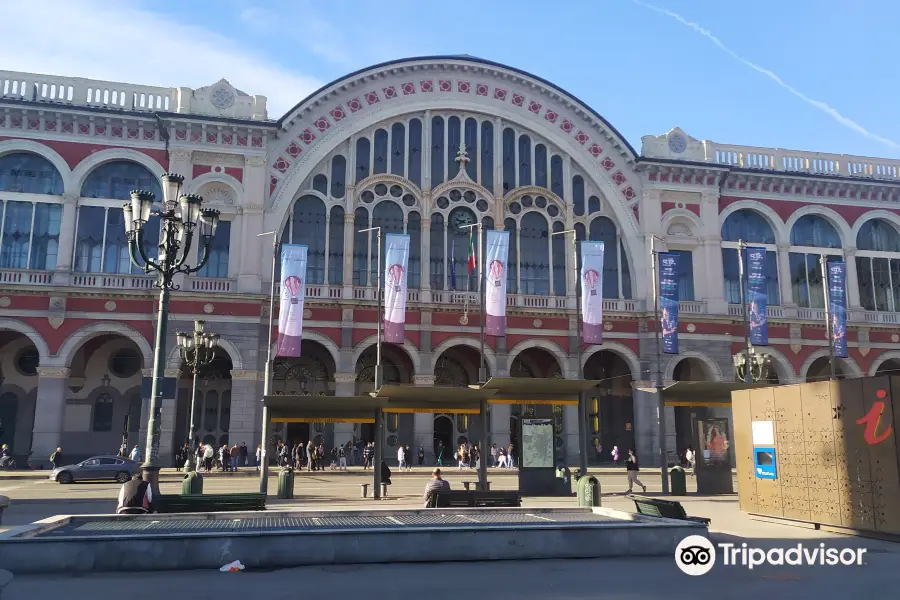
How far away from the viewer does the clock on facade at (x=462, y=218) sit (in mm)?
45594

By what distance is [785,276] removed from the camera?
48.6 metres

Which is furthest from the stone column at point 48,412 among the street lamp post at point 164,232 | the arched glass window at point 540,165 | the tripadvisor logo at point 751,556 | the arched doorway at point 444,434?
the tripadvisor logo at point 751,556

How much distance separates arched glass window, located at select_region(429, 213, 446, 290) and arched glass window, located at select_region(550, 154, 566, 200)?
7.51m

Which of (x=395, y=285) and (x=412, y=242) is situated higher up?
(x=412, y=242)

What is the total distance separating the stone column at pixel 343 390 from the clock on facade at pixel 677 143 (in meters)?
25.1

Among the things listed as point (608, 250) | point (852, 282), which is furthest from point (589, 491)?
point (852, 282)

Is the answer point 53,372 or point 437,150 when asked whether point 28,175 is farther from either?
point 437,150

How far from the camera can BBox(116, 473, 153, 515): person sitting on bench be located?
15.2 m

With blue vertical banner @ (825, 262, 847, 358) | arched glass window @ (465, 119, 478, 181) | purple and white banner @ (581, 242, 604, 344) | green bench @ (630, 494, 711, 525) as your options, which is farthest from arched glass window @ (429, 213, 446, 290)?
green bench @ (630, 494, 711, 525)

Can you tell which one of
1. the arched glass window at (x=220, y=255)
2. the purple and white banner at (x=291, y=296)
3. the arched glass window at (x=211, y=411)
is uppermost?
the arched glass window at (x=220, y=255)

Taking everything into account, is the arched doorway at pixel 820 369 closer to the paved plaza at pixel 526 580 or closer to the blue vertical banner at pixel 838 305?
the blue vertical banner at pixel 838 305

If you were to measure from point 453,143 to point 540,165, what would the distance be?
5670 millimetres

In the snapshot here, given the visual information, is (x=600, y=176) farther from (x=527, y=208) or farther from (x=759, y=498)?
(x=759, y=498)

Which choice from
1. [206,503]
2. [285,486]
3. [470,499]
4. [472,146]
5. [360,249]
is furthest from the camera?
[472,146]
